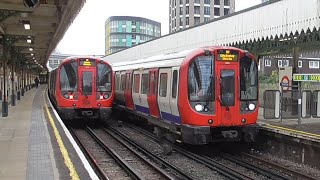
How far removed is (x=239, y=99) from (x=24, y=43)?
81.0ft

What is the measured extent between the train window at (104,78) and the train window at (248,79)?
7.69 m

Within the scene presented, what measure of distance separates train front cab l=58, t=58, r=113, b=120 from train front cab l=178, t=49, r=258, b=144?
707 cm

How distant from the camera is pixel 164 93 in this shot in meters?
12.9

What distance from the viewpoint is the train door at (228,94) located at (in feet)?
37.6

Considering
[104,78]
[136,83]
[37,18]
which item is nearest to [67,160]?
[136,83]

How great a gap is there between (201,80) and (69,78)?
796cm

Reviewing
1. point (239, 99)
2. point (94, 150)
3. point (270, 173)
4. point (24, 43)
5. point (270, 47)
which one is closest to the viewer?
point (270, 173)

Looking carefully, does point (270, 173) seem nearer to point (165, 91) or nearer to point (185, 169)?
point (185, 169)

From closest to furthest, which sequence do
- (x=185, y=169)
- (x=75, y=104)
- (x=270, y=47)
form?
(x=185, y=169), (x=75, y=104), (x=270, y=47)

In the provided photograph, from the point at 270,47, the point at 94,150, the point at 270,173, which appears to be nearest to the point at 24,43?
the point at 270,47

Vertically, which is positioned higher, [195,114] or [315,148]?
[195,114]

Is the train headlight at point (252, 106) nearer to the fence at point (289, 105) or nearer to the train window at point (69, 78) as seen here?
the fence at point (289, 105)

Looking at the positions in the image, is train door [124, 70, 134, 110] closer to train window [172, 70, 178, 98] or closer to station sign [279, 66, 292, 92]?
train window [172, 70, 178, 98]

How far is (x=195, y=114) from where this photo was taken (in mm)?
11180
